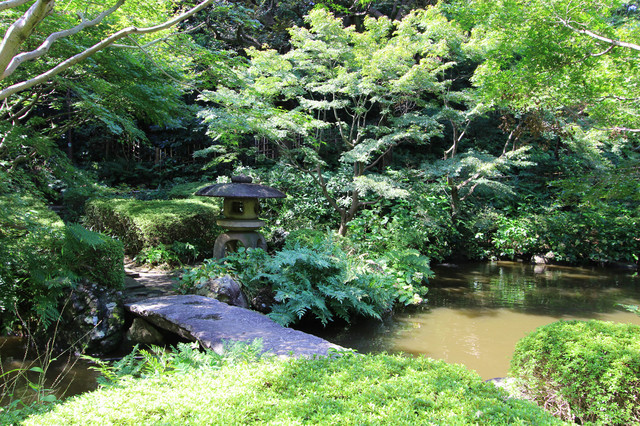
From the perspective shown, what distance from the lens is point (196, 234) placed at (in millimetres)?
7520

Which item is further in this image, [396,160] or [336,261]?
[396,160]

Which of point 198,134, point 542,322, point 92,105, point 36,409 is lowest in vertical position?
point 542,322

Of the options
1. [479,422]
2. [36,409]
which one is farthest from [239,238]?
[479,422]

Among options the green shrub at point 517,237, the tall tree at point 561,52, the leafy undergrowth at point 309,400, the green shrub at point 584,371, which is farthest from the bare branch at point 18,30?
the green shrub at point 517,237

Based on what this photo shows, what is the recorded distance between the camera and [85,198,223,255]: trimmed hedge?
23.1 ft

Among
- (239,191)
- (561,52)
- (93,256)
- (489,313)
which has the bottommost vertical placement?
(489,313)

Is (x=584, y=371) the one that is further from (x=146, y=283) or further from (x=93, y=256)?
(x=146, y=283)

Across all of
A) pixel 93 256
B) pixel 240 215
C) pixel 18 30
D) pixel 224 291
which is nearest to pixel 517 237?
pixel 240 215

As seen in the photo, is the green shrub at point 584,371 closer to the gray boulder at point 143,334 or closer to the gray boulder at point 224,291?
the gray boulder at point 224,291

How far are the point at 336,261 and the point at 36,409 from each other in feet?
13.3

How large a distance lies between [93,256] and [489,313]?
5746 mm

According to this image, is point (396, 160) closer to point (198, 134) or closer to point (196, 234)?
point (198, 134)

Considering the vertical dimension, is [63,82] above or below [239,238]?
above

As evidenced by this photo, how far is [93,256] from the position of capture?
14.6ft
